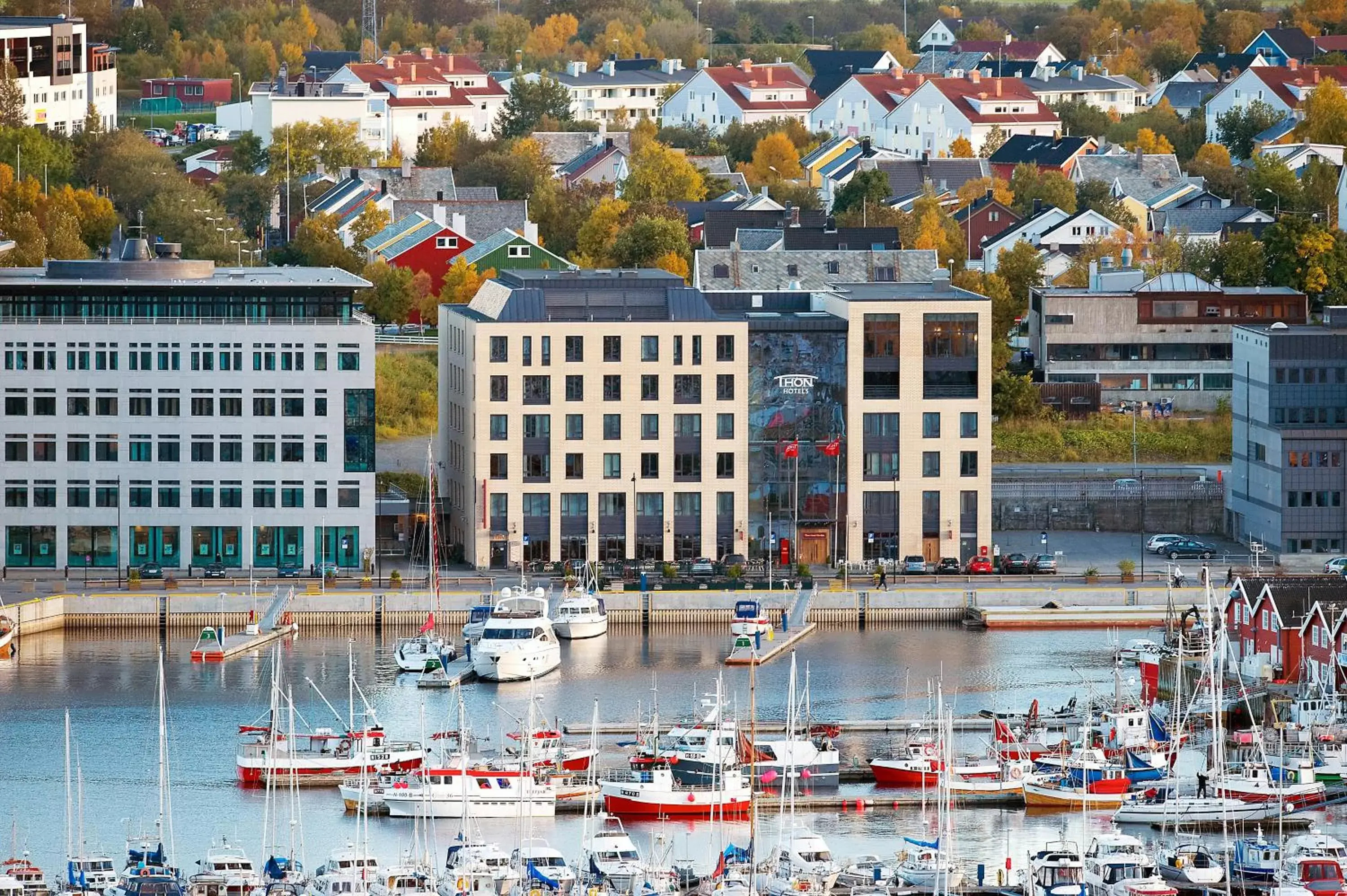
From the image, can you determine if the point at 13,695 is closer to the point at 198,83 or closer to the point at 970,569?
the point at 970,569

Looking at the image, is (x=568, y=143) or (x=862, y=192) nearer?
(x=862, y=192)

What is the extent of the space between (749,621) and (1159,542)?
1293 centimetres

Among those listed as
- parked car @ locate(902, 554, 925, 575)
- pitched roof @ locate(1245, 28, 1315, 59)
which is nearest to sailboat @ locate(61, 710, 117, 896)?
parked car @ locate(902, 554, 925, 575)

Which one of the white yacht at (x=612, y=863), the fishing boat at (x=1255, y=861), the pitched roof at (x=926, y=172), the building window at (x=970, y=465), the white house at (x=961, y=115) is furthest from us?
the white house at (x=961, y=115)

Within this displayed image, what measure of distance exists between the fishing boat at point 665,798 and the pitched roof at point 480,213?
53.9 meters

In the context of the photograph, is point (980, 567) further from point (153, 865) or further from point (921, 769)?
point (153, 865)

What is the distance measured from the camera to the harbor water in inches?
2344

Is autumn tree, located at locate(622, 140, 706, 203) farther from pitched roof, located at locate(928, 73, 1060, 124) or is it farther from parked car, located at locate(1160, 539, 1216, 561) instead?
parked car, located at locate(1160, 539, 1216, 561)

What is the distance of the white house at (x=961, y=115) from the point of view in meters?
151

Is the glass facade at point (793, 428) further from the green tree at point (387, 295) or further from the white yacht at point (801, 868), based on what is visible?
the white yacht at point (801, 868)

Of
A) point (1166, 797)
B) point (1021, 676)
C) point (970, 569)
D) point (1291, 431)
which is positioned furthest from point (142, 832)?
point (1291, 431)

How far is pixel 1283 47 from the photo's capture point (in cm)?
17438

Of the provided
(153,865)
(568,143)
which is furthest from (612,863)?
(568,143)

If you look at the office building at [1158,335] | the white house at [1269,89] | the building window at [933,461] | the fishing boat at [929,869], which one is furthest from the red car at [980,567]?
the white house at [1269,89]
